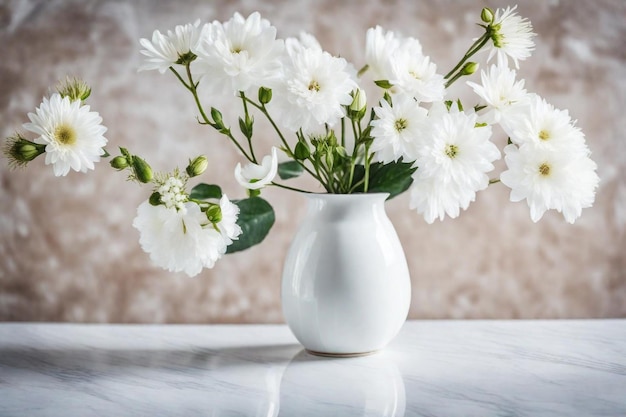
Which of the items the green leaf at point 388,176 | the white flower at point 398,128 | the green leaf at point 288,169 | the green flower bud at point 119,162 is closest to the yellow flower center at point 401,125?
the white flower at point 398,128

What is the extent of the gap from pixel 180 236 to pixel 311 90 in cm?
24

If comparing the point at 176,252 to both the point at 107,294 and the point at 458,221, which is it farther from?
the point at 458,221

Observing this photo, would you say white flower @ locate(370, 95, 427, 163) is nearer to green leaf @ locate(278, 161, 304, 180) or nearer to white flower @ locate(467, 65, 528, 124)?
white flower @ locate(467, 65, 528, 124)

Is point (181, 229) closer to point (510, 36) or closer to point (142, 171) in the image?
Result: point (142, 171)

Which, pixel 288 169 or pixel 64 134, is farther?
pixel 288 169

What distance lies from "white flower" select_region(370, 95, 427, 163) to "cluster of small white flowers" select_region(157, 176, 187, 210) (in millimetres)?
239

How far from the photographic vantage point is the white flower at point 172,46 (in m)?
0.86

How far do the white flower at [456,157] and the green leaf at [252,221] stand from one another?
9.3 inches

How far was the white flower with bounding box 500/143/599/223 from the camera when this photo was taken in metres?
0.85

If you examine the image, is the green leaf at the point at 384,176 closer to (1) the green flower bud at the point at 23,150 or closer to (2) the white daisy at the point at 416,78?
(2) the white daisy at the point at 416,78

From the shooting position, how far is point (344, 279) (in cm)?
92

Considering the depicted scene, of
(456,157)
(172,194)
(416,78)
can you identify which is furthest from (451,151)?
(172,194)

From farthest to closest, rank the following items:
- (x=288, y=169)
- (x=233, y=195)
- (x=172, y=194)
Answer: (x=233, y=195) → (x=288, y=169) → (x=172, y=194)

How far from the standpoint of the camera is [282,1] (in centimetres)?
129
